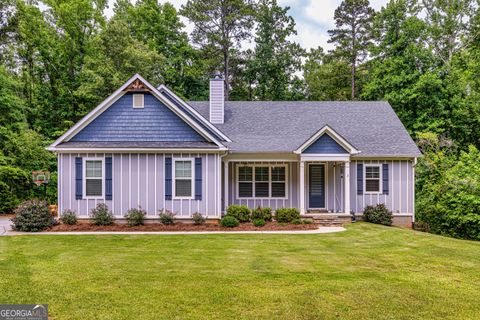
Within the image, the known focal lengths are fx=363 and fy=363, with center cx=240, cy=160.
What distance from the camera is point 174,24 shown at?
32125mm

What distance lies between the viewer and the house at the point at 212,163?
1432 centimetres

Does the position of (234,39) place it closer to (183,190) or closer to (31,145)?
(31,145)

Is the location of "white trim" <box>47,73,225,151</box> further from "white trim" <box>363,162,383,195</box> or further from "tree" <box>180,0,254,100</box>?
"tree" <box>180,0,254,100</box>

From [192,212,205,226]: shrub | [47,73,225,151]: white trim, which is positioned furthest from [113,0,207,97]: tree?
[192,212,205,226]: shrub

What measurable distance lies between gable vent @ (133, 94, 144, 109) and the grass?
19.0ft

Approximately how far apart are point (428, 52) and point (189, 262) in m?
22.8

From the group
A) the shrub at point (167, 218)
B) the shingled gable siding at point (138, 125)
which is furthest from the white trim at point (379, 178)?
the shrub at point (167, 218)

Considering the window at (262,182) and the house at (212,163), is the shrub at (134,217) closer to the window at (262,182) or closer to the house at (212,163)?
the house at (212,163)

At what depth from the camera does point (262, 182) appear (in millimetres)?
16609

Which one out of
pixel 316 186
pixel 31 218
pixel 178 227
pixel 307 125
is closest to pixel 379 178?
pixel 316 186

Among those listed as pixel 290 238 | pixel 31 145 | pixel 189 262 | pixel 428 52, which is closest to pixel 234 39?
pixel 428 52

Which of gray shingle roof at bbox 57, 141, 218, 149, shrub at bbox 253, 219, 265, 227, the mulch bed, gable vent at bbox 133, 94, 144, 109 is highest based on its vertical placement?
gable vent at bbox 133, 94, 144, 109

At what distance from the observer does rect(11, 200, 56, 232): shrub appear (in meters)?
13.1

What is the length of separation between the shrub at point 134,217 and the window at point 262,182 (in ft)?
15.0
